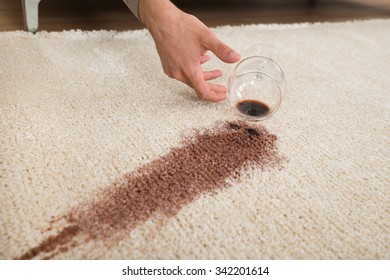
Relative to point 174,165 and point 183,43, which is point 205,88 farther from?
point 174,165

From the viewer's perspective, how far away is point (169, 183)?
63cm

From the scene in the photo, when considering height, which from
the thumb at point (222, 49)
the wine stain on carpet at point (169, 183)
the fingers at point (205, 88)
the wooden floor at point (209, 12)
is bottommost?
the wine stain on carpet at point (169, 183)

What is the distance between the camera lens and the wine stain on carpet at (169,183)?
1.77 feet

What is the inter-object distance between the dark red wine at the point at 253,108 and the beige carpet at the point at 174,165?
0.03 m

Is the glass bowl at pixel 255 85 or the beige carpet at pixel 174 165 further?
the glass bowl at pixel 255 85

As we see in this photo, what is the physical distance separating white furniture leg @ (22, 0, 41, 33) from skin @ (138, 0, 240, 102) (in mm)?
553

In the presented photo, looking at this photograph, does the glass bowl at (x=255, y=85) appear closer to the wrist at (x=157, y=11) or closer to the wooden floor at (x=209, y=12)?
the wrist at (x=157, y=11)

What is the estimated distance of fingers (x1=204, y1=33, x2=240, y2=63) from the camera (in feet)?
2.42

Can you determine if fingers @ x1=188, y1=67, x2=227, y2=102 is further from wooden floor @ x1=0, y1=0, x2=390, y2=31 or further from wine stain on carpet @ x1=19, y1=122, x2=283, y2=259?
wooden floor @ x1=0, y1=0, x2=390, y2=31

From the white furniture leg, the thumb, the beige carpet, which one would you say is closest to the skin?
the thumb

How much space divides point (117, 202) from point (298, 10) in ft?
5.28

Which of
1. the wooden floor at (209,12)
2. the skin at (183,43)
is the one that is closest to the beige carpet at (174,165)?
the skin at (183,43)

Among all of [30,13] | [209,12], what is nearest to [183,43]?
[30,13]
